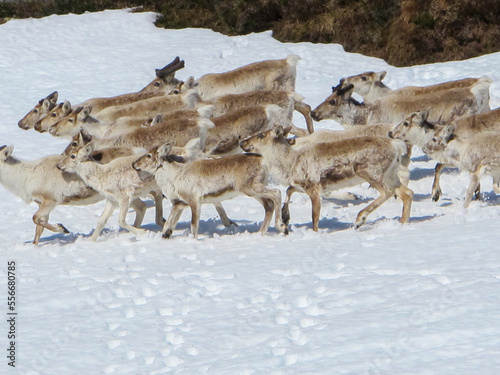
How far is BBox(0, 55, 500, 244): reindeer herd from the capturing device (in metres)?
10.6

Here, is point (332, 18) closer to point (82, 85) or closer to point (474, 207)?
point (82, 85)

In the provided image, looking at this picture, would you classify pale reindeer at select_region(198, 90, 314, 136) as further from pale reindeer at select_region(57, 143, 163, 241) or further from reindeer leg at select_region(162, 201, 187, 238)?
reindeer leg at select_region(162, 201, 187, 238)

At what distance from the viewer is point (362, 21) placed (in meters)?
23.8

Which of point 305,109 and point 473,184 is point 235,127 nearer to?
point 305,109

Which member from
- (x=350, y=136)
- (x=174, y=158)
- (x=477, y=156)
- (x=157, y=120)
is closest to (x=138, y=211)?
(x=174, y=158)

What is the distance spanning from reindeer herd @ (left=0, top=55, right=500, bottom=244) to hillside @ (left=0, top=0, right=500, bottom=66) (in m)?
7.80

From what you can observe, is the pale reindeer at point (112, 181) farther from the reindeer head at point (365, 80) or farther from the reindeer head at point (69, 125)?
the reindeer head at point (365, 80)

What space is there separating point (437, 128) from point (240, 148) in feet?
9.44

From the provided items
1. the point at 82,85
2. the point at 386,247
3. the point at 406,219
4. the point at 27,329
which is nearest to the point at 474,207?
the point at 406,219

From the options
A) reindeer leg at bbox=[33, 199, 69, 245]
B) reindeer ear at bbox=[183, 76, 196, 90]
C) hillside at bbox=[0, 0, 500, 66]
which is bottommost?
reindeer leg at bbox=[33, 199, 69, 245]

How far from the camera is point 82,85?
19219mm

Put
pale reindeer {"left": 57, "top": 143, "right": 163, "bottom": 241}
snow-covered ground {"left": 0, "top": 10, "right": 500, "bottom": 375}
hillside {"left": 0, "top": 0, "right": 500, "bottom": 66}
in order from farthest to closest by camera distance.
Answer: hillside {"left": 0, "top": 0, "right": 500, "bottom": 66}, pale reindeer {"left": 57, "top": 143, "right": 163, "bottom": 241}, snow-covered ground {"left": 0, "top": 10, "right": 500, "bottom": 375}

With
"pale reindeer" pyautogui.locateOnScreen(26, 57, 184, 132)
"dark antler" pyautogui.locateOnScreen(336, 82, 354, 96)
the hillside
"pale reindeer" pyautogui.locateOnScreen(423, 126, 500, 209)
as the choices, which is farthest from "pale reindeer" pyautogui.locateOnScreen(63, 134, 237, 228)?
the hillside

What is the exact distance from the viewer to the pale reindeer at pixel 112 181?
11102mm
